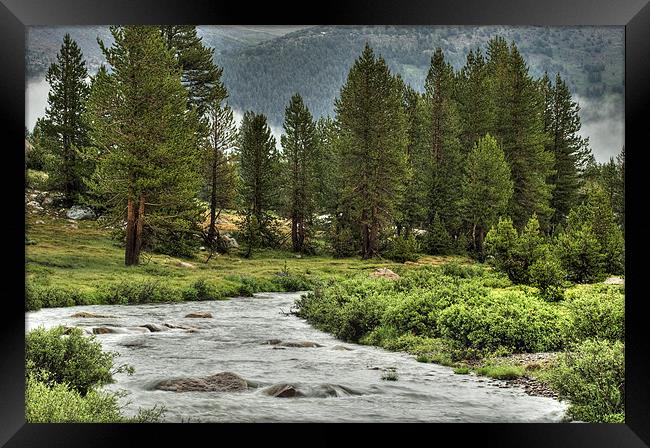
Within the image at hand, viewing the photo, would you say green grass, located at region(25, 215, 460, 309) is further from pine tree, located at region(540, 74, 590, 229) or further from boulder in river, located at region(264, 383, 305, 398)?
pine tree, located at region(540, 74, 590, 229)

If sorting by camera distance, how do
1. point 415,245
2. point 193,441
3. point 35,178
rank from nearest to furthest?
point 193,441 → point 35,178 → point 415,245

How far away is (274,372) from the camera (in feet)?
27.9

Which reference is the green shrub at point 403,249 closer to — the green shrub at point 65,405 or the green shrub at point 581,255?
the green shrub at point 581,255

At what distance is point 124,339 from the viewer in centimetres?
866

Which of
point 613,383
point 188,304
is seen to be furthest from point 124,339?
point 613,383

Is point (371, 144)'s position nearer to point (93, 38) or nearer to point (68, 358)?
point (93, 38)

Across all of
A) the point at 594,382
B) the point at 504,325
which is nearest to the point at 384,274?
the point at 504,325

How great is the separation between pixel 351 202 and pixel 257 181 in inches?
50.4

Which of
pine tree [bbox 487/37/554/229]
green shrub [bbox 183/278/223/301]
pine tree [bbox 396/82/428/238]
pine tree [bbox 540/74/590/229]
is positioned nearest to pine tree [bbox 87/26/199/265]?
green shrub [bbox 183/278/223/301]

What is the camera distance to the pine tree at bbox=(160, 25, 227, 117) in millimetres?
9211

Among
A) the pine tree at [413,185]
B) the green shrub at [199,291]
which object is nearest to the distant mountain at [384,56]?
the pine tree at [413,185]

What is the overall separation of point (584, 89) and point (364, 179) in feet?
9.98

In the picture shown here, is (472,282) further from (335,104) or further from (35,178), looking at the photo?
(35,178)

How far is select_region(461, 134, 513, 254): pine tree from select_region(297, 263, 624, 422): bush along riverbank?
609 mm
